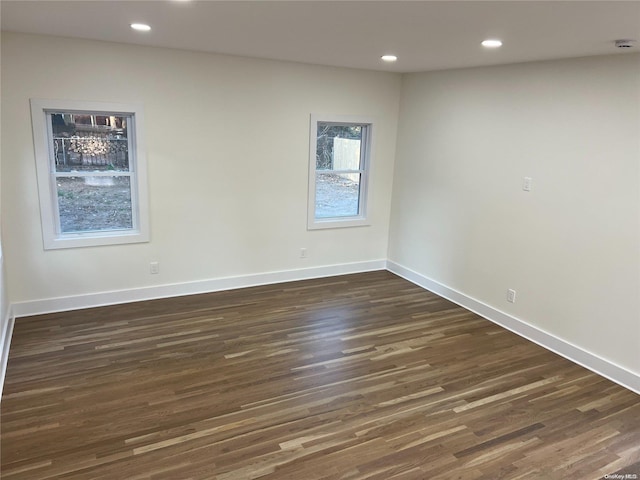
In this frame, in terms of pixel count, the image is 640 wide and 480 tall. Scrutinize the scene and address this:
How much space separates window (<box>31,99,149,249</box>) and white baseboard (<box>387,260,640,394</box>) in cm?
308

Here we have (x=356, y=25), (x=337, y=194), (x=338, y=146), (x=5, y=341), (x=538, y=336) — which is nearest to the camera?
(x=356, y=25)

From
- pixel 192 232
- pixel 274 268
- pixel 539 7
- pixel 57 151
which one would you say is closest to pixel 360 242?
pixel 274 268

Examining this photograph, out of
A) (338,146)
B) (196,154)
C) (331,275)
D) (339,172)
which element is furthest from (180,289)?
(338,146)

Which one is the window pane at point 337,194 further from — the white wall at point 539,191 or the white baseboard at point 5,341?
the white baseboard at point 5,341

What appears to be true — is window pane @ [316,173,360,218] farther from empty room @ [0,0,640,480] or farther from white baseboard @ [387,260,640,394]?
white baseboard @ [387,260,640,394]

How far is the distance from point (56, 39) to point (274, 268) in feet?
9.57

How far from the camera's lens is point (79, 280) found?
4.24 m

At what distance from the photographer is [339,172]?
534 cm

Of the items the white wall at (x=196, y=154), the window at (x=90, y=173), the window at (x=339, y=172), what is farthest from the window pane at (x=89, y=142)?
the window at (x=339, y=172)

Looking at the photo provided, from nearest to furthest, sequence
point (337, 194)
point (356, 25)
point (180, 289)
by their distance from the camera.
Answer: point (356, 25)
point (180, 289)
point (337, 194)

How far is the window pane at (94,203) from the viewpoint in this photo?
414 cm

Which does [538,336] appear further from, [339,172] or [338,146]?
[338,146]

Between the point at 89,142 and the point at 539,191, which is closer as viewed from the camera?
the point at 539,191

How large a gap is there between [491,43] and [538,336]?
2.43 metres
